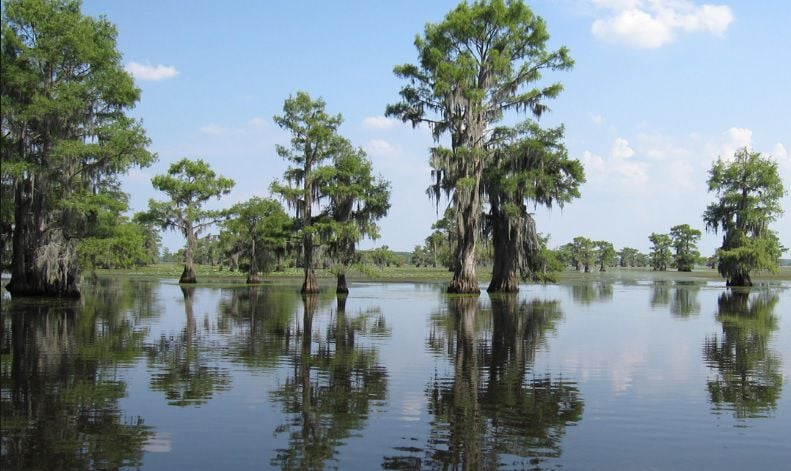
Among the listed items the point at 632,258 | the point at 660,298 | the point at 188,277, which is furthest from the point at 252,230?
the point at 632,258

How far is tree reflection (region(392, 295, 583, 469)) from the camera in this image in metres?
6.72

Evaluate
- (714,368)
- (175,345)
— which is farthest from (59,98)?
(714,368)

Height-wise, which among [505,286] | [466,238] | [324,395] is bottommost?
[324,395]

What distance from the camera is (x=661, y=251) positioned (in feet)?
454

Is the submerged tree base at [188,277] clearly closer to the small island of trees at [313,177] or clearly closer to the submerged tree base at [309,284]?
the small island of trees at [313,177]

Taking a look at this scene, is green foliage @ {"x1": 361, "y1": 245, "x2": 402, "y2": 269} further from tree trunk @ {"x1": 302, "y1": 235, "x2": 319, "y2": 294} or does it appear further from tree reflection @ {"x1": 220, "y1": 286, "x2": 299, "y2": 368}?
tree reflection @ {"x1": 220, "y1": 286, "x2": 299, "y2": 368}

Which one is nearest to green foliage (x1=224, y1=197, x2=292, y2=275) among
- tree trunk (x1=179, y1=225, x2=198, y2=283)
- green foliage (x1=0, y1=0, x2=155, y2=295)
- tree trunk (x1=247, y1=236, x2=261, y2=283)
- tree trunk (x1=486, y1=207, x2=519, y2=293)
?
tree trunk (x1=247, y1=236, x2=261, y2=283)

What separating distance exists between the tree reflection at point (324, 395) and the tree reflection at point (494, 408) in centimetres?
87

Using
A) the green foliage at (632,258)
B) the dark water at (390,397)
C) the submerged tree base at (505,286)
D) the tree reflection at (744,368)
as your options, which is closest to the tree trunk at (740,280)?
the submerged tree base at (505,286)

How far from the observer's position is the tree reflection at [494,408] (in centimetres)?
672

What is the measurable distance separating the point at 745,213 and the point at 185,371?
52.4m

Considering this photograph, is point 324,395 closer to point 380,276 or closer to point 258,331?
point 258,331

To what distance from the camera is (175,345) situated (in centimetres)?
1501

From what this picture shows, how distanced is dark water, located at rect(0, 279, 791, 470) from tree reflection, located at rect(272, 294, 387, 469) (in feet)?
0.12
